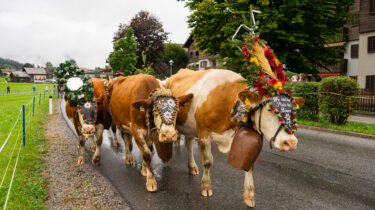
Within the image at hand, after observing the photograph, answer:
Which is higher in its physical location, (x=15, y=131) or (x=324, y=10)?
(x=324, y=10)

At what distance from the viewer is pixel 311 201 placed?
425 cm

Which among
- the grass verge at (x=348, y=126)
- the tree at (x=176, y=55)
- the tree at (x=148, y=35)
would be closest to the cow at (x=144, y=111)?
the grass verge at (x=348, y=126)

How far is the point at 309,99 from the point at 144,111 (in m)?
10.3

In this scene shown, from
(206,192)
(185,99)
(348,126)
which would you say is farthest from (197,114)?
(348,126)

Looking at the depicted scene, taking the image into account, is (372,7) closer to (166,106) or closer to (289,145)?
(289,145)

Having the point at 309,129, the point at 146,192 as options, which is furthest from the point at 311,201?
the point at 309,129

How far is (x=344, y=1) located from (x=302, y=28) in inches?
115

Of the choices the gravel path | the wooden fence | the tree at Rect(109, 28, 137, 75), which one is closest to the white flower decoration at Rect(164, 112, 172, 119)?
the gravel path

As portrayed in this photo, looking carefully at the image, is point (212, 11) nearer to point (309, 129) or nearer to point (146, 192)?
point (309, 129)

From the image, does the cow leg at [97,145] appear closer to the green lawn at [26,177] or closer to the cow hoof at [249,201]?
the green lawn at [26,177]

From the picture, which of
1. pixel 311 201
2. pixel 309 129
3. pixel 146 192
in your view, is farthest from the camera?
pixel 309 129

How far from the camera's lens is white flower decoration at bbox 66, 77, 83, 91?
5.47 metres

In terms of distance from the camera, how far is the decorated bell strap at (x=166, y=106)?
4.11 meters

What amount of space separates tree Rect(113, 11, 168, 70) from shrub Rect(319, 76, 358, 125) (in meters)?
25.5
